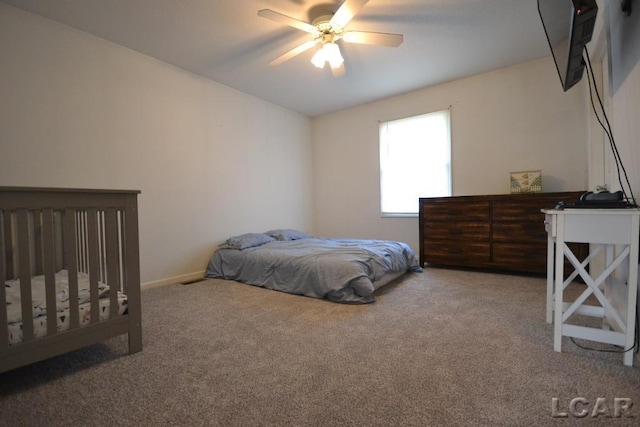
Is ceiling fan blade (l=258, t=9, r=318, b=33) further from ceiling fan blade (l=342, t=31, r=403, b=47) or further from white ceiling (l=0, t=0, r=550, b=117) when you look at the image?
ceiling fan blade (l=342, t=31, r=403, b=47)

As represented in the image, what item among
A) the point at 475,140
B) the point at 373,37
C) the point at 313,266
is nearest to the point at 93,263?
the point at 313,266

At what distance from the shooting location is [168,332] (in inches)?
72.3

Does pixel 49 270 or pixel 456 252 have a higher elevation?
pixel 49 270

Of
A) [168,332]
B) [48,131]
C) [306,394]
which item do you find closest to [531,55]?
[306,394]

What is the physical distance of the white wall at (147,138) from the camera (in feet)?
7.43

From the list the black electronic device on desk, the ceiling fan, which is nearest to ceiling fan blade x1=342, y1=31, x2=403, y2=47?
the ceiling fan

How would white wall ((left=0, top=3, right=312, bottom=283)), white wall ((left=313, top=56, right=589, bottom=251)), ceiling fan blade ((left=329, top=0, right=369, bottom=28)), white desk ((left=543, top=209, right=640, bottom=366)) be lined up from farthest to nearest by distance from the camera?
white wall ((left=313, top=56, right=589, bottom=251)), white wall ((left=0, top=3, right=312, bottom=283)), ceiling fan blade ((left=329, top=0, right=369, bottom=28)), white desk ((left=543, top=209, right=640, bottom=366))

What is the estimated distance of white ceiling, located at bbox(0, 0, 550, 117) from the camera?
229cm

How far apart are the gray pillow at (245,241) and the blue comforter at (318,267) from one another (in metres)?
0.07

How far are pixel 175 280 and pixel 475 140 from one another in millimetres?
4056

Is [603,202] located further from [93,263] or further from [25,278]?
[25,278]

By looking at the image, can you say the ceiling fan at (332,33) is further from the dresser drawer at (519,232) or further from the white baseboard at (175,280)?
the white baseboard at (175,280)

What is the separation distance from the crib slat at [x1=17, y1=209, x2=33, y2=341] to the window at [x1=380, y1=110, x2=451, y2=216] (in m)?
3.93

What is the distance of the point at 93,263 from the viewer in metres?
1.43
